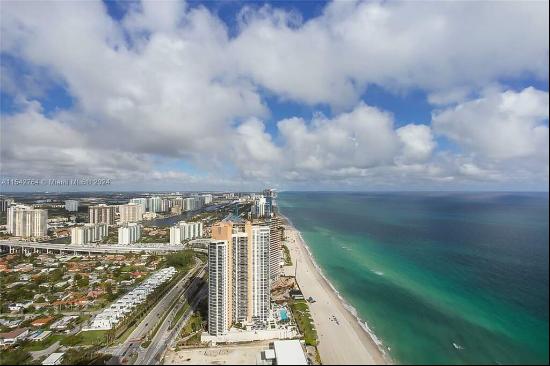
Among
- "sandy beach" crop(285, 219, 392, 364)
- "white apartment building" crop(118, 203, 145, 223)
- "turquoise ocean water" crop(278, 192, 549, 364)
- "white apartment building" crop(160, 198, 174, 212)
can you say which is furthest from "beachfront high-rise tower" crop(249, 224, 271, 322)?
"white apartment building" crop(160, 198, 174, 212)

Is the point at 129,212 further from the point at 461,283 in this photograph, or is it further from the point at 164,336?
the point at 461,283

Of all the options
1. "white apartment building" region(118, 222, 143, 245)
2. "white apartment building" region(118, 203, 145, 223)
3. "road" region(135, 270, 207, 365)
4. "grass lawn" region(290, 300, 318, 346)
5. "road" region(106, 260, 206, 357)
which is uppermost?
"white apartment building" region(118, 203, 145, 223)

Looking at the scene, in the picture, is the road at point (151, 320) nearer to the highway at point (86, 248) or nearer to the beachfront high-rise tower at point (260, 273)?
the beachfront high-rise tower at point (260, 273)

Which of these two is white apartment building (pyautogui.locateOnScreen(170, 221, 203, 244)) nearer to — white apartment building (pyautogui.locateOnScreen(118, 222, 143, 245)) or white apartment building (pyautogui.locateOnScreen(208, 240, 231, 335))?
white apartment building (pyautogui.locateOnScreen(118, 222, 143, 245))

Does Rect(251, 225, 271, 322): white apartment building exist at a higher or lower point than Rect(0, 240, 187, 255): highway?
higher

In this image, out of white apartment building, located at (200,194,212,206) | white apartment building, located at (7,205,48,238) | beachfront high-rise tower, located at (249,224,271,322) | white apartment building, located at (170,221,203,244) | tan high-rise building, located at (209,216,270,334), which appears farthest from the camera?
white apartment building, located at (200,194,212,206)

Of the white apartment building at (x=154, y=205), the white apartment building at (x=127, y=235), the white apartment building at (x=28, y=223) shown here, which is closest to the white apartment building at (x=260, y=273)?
the white apartment building at (x=127, y=235)
